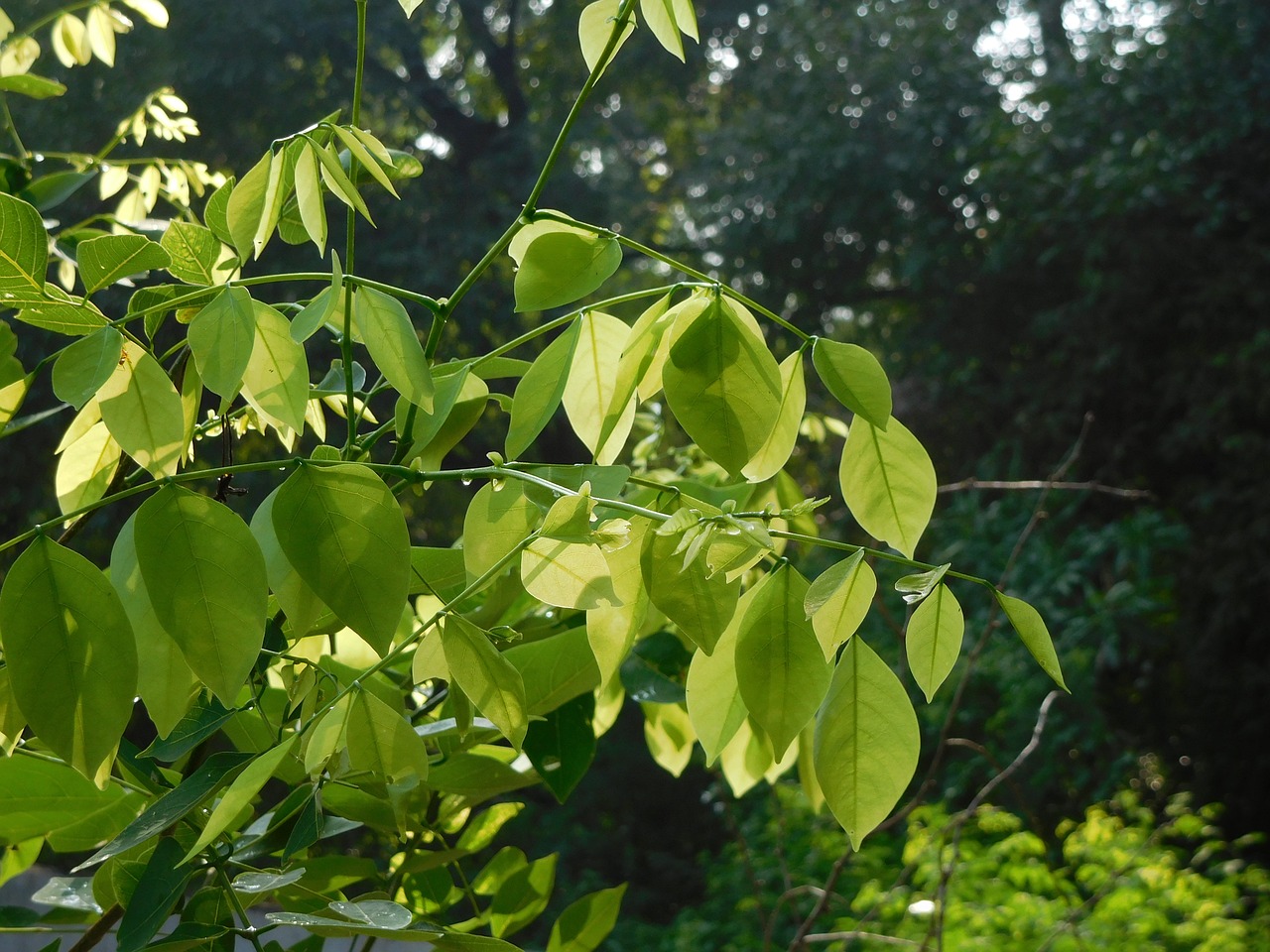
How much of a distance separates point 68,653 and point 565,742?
0.17 metres

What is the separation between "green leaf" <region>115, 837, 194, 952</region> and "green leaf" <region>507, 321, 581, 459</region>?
112mm

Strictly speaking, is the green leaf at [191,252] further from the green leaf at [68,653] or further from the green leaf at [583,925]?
the green leaf at [583,925]

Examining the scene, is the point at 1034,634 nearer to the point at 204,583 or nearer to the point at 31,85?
the point at 204,583

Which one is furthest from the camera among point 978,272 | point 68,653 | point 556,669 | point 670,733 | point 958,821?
point 978,272

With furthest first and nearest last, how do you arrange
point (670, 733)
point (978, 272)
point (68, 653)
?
point (978, 272)
point (670, 733)
point (68, 653)

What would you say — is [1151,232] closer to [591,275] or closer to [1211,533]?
[1211,533]

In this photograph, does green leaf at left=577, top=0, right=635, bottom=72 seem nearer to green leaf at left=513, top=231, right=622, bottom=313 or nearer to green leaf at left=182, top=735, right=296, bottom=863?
green leaf at left=513, top=231, right=622, bottom=313

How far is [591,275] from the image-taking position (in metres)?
0.24

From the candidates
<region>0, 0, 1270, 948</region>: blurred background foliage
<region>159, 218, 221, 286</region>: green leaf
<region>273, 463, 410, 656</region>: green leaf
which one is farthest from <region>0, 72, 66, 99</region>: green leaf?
<region>0, 0, 1270, 948</region>: blurred background foliage

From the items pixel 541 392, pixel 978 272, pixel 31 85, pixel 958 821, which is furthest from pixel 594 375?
pixel 978 272

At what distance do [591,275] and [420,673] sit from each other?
0.09 m

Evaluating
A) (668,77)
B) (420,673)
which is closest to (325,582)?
(420,673)

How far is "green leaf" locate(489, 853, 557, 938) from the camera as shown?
0.37 metres

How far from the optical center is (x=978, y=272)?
4207 millimetres
